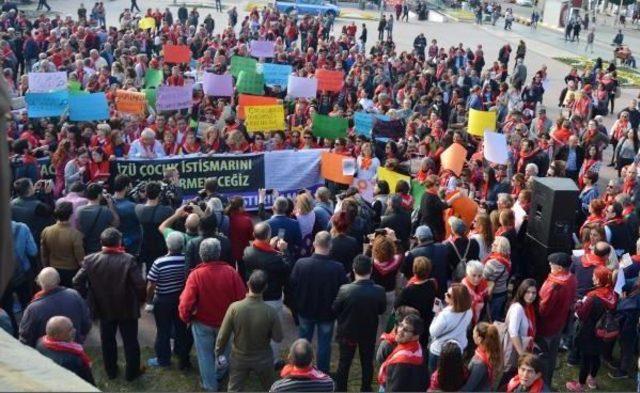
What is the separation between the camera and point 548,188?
29.7 ft

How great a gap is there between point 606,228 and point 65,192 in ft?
24.0

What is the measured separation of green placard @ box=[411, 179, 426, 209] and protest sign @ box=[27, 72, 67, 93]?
7378 mm

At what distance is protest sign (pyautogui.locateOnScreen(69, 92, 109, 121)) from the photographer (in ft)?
44.2

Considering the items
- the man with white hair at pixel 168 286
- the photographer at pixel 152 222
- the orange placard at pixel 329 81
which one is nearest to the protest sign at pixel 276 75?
the orange placard at pixel 329 81

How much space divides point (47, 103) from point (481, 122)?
783 centimetres

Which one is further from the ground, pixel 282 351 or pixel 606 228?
pixel 606 228

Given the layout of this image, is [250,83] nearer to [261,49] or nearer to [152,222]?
[261,49]

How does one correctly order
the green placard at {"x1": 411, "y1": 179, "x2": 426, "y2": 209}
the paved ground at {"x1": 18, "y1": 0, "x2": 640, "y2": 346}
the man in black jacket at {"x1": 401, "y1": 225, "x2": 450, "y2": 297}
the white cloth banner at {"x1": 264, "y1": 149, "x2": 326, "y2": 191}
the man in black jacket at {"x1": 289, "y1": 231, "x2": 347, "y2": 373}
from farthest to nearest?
1. the paved ground at {"x1": 18, "y1": 0, "x2": 640, "y2": 346}
2. the white cloth banner at {"x1": 264, "y1": 149, "x2": 326, "y2": 191}
3. the green placard at {"x1": 411, "y1": 179, "x2": 426, "y2": 209}
4. the man in black jacket at {"x1": 401, "y1": 225, "x2": 450, "y2": 297}
5. the man in black jacket at {"x1": 289, "y1": 231, "x2": 347, "y2": 373}

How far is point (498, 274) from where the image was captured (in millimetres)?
8078

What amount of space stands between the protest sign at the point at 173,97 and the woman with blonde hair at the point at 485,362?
9553 millimetres

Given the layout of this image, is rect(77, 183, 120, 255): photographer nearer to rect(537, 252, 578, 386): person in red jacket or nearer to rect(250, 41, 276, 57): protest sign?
rect(537, 252, 578, 386): person in red jacket

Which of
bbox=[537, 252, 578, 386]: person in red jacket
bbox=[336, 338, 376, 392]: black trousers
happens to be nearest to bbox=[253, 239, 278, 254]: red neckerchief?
bbox=[336, 338, 376, 392]: black trousers

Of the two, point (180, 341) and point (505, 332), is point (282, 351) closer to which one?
point (180, 341)

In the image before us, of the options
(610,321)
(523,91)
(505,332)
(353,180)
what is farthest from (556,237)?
(523,91)
